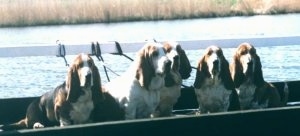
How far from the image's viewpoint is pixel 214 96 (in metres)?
8.05

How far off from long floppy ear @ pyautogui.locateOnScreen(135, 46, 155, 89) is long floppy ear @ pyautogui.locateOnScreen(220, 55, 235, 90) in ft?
2.54

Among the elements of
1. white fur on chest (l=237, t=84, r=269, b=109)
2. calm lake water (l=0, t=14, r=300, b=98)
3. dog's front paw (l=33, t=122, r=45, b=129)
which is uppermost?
white fur on chest (l=237, t=84, r=269, b=109)

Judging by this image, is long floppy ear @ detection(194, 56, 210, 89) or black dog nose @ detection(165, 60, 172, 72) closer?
black dog nose @ detection(165, 60, 172, 72)

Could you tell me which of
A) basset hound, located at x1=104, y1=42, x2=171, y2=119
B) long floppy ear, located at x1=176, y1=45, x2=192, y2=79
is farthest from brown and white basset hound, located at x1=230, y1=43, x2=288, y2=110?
basset hound, located at x1=104, y1=42, x2=171, y2=119

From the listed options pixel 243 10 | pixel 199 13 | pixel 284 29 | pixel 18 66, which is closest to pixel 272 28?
pixel 284 29

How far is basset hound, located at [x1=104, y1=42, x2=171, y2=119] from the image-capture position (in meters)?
7.40

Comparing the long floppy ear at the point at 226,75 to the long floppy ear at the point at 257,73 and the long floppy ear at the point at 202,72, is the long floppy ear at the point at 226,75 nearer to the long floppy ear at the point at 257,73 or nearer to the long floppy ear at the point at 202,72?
the long floppy ear at the point at 202,72

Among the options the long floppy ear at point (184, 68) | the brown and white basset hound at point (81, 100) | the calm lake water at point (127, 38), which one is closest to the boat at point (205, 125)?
the brown and white basset hound at point (81, 100)

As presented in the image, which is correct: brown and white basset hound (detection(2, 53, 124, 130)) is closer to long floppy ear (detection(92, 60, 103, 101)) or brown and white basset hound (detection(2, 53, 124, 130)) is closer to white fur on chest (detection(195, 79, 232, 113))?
long floppy ear (detection(92, 60, 103, 101))

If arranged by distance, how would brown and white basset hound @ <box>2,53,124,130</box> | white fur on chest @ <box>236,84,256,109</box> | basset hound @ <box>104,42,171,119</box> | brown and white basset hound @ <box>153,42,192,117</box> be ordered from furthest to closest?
white fur on chest @ <box>236,84,256,109</box>, brown and white basset hound @ <box>153,42,192,117</box>, basset hound @ <box>104,42,171,119</box>, brown and white basset hound @ <box>2,53,124,130</box>

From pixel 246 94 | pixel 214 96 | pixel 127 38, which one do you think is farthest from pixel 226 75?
pixel 127 38

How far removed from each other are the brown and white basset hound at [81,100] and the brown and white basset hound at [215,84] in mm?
957

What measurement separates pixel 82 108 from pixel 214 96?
1458mm

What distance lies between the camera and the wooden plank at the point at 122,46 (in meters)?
9.06
